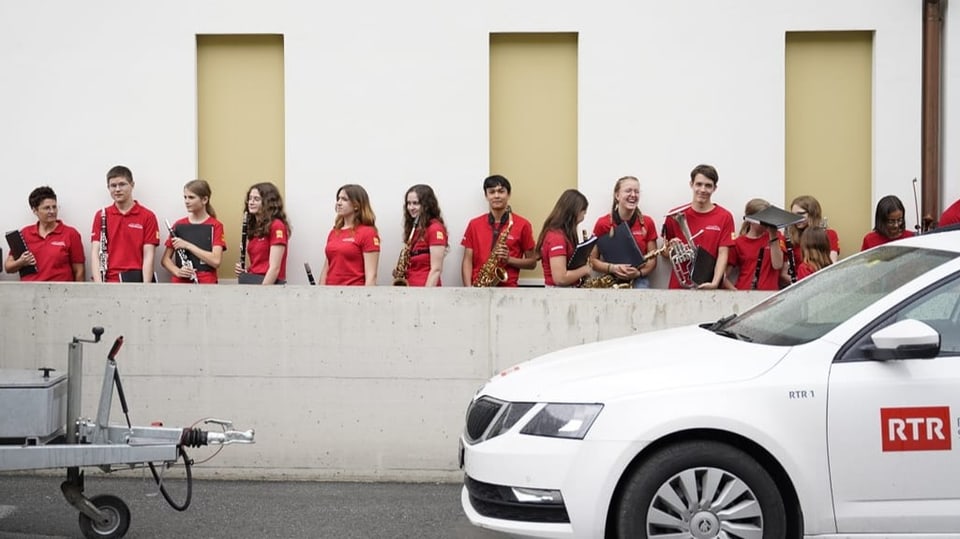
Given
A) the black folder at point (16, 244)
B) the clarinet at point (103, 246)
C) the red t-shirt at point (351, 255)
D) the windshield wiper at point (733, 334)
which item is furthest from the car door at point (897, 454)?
the black folder at point (16, 244)

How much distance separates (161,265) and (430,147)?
304 cm

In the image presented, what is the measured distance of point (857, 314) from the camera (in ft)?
17.2

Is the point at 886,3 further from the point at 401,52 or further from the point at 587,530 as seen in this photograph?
the point at 587,530

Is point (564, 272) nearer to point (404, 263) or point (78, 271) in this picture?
point (404, 263)

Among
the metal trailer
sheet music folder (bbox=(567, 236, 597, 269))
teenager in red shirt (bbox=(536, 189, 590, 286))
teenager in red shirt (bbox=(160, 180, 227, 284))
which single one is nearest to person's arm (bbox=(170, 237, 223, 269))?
teenager in red shirt (bbox=(160, 180, 227, 284))

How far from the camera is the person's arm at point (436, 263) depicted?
10.6 metres

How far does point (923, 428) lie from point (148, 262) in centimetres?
806

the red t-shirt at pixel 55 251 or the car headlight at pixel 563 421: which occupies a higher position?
the red t-shirt at pixel 55 251

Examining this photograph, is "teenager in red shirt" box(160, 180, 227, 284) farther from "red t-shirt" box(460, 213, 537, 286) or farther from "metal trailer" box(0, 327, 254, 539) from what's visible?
"metal trailer" box(0, 327, 254, 539)

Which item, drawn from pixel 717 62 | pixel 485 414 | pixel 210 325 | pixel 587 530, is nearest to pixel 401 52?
pixel 717 62

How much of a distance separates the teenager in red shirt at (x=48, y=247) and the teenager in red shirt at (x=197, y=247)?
89 centimetres

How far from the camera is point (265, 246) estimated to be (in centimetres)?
1089

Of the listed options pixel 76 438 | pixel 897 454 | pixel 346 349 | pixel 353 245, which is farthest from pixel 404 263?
pixel 897 454

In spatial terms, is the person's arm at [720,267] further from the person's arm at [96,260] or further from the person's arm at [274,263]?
the person's arm at [96,260]
